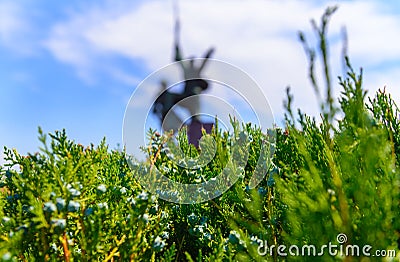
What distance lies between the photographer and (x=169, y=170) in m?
2.27

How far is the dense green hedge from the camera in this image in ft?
4.08

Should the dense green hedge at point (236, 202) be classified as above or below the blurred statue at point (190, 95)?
below

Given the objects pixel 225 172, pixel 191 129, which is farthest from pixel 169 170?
pixel 191 129

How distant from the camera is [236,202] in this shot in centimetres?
207

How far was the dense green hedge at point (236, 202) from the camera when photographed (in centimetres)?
124

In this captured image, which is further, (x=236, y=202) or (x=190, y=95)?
(x=190, y=95)

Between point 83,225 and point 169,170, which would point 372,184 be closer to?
point 83,225

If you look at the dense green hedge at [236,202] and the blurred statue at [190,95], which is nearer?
the dense green hedge at [236,202]

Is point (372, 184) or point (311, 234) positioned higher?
point (372, 184)

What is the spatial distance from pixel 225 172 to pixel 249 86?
484 millimetres

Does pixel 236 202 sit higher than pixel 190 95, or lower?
lower

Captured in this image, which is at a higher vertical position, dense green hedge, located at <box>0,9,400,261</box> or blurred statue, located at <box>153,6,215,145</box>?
blurred statue, located at <box>153,6,215,145</box>

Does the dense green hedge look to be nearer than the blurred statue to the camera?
Yes

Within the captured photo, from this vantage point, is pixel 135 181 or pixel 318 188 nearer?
pixel 318 188
